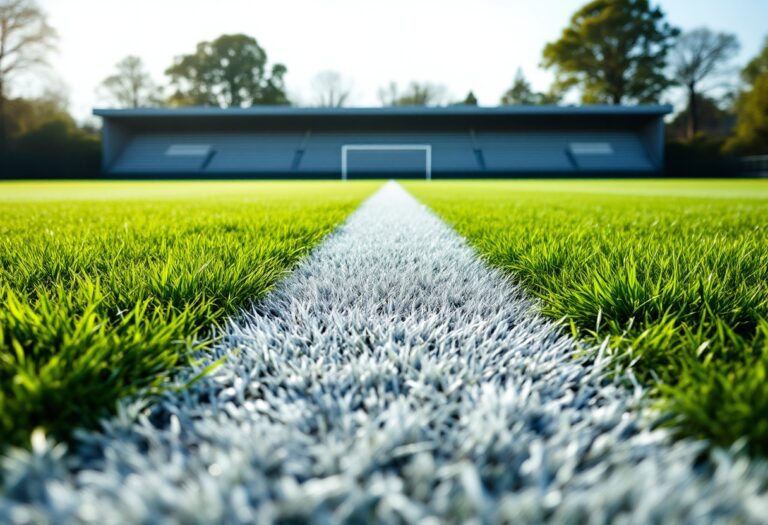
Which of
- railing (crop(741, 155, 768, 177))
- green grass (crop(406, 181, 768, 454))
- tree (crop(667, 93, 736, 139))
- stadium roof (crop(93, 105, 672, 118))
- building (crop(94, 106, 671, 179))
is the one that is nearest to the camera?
green grass (crop(406, 181, 768, 454))

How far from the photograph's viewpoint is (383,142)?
31609mm

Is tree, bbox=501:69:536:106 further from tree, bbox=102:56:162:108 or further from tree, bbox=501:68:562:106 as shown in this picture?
tree, bbox=102:56:162:108

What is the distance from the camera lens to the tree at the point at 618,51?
3862cm

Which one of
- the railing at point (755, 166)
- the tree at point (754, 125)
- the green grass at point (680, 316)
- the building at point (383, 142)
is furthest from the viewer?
the tree at point (754, 125)

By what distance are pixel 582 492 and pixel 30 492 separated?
2.04ft

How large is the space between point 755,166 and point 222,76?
45308 millimetres

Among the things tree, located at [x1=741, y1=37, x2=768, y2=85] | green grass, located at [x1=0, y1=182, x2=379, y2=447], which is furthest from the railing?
green grass, located at [x1=0, y1=182, x2=379, y2=447]

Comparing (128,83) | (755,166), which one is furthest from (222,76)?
(755,166)

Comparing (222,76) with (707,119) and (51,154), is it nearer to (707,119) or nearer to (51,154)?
(51,154)

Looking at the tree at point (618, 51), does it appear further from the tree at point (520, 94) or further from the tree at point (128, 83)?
the tree at point (128, 83)

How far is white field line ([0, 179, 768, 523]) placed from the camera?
0.48m

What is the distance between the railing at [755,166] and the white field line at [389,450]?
34744 mm

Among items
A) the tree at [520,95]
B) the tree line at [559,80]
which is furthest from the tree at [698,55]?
the tree at [520,95]

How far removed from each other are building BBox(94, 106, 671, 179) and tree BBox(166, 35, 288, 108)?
15.2m
